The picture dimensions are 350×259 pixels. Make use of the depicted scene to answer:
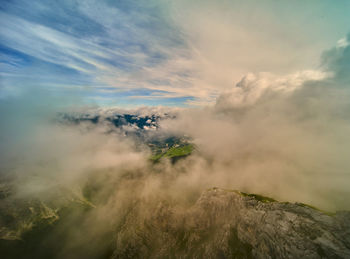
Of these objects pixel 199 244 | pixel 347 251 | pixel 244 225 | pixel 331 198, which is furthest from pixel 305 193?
pixel 199 244

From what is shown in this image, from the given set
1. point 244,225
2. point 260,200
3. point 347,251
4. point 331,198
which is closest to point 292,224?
point 347,251

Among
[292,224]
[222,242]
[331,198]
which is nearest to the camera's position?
[292,224]

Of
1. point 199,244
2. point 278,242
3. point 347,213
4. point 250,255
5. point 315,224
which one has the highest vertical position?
point 347,213

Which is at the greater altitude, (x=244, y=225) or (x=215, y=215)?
(x=244, y=225)

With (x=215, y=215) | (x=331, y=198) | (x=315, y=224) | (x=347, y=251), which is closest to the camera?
(x=347, y=251)

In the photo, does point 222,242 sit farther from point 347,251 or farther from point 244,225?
point 347,251

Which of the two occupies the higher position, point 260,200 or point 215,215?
point 260,200

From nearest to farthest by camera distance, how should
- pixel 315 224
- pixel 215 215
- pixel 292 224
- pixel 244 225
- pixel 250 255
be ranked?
A: pixel 315 224
pixel 292 224
pixel 250 255
pixel 244 225
pixel 215 215

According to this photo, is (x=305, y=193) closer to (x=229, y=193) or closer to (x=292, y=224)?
(x=229, y=193)

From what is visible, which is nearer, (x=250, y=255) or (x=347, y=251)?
(x=347, y=251)
